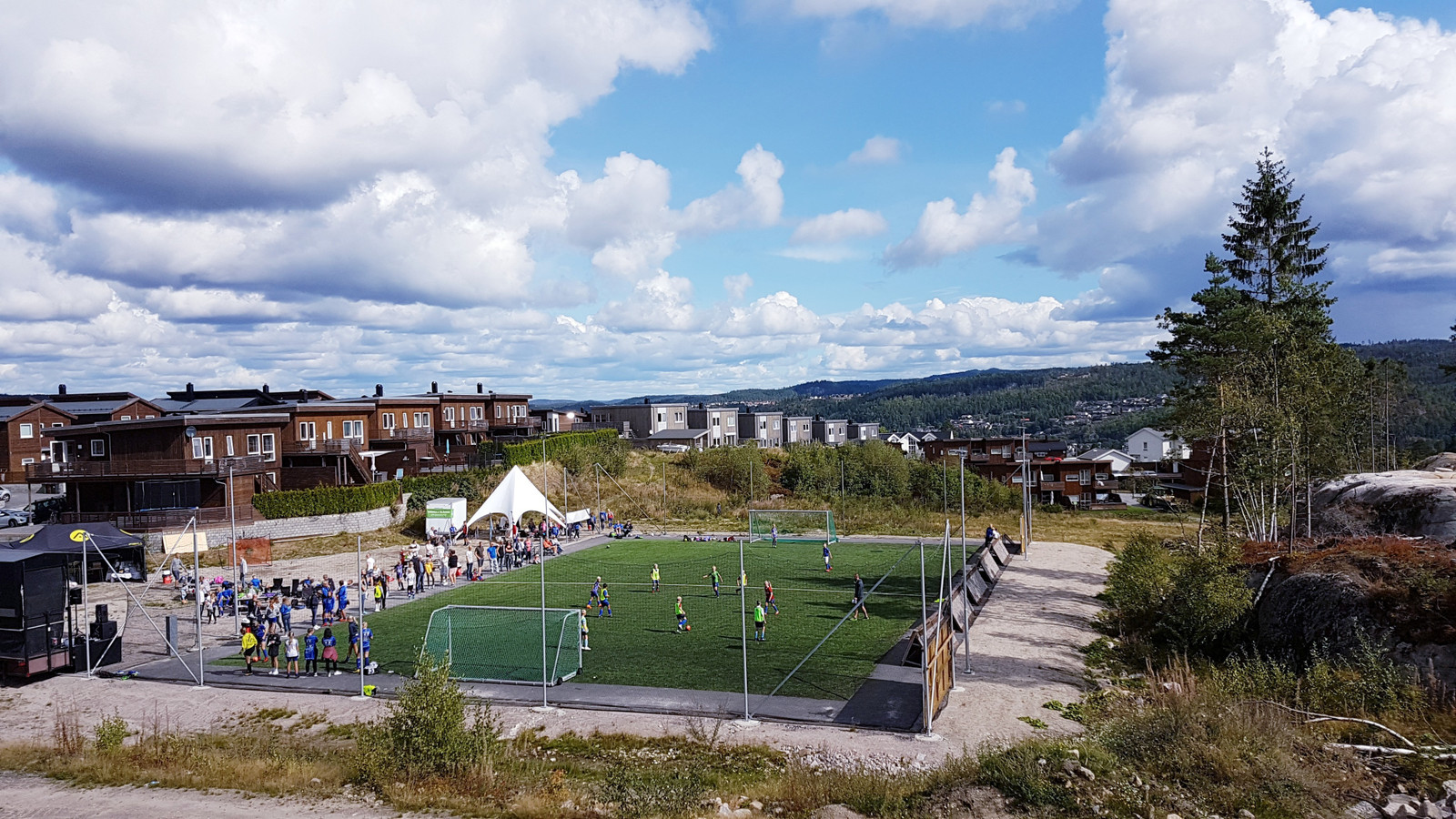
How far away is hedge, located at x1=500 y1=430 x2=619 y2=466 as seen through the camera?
5362 cm

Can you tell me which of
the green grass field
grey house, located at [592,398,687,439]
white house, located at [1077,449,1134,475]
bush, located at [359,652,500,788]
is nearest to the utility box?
the green grass field

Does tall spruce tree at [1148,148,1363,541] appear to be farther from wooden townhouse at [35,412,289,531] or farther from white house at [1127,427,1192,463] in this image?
white house at [1127,427,1192,463]

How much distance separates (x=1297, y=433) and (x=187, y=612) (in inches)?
1429

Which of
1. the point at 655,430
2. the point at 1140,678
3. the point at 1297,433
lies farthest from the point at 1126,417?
the point at 1140,678

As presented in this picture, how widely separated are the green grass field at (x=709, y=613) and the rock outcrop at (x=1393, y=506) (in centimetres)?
1264

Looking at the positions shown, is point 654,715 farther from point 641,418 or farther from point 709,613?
point 641,418

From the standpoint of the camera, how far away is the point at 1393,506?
76.2 ft

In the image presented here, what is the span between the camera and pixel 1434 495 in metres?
22.0

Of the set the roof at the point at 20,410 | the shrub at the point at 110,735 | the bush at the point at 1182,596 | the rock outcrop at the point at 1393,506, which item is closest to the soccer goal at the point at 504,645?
the shrub at the point at 110,735

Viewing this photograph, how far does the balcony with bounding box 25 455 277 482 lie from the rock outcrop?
44.2m

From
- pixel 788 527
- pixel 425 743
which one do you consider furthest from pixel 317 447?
pixel 425 743

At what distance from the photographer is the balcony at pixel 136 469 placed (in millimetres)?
38344

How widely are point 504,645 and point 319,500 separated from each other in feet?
77.3

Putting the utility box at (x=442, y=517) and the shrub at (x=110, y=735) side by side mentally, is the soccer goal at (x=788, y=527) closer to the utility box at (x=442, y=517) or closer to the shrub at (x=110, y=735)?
the utility box at (x=442, y=517)
